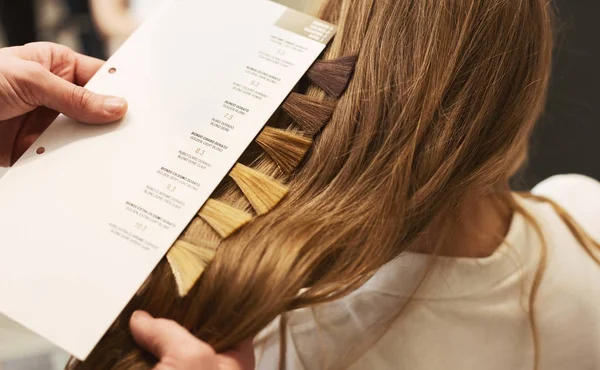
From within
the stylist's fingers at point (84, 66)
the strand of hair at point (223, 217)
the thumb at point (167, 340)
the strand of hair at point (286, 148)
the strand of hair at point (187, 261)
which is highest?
the stylist's fingers at point (84, 66)

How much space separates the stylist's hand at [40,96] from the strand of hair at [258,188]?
0.55 ft

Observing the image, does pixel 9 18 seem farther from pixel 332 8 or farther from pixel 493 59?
pixel 493 59

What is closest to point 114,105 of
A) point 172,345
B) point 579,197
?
point 172,345

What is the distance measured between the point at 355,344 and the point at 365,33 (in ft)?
1.42

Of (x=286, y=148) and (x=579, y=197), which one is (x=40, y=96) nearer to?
(x=286, y=148)

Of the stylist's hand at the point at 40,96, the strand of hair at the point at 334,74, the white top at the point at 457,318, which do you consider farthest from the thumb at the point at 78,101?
the white top at the point at 457,318

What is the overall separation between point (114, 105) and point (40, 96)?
0.11m

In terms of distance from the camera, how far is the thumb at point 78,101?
705mm

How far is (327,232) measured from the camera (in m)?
0.64

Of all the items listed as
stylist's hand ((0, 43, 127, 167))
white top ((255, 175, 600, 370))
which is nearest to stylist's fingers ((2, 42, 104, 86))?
stylist's hand ((0, 43, 127, 167))

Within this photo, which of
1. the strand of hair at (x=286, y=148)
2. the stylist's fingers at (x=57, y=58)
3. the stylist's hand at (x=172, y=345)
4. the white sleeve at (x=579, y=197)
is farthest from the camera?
the white sleeve at (x=579, y=197)

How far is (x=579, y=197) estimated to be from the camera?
108 centimetres

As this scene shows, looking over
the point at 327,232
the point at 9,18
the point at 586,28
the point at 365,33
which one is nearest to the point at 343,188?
the point at 327,232

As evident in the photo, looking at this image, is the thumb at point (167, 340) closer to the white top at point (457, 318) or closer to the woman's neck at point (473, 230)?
the white top at point (457, 318)
